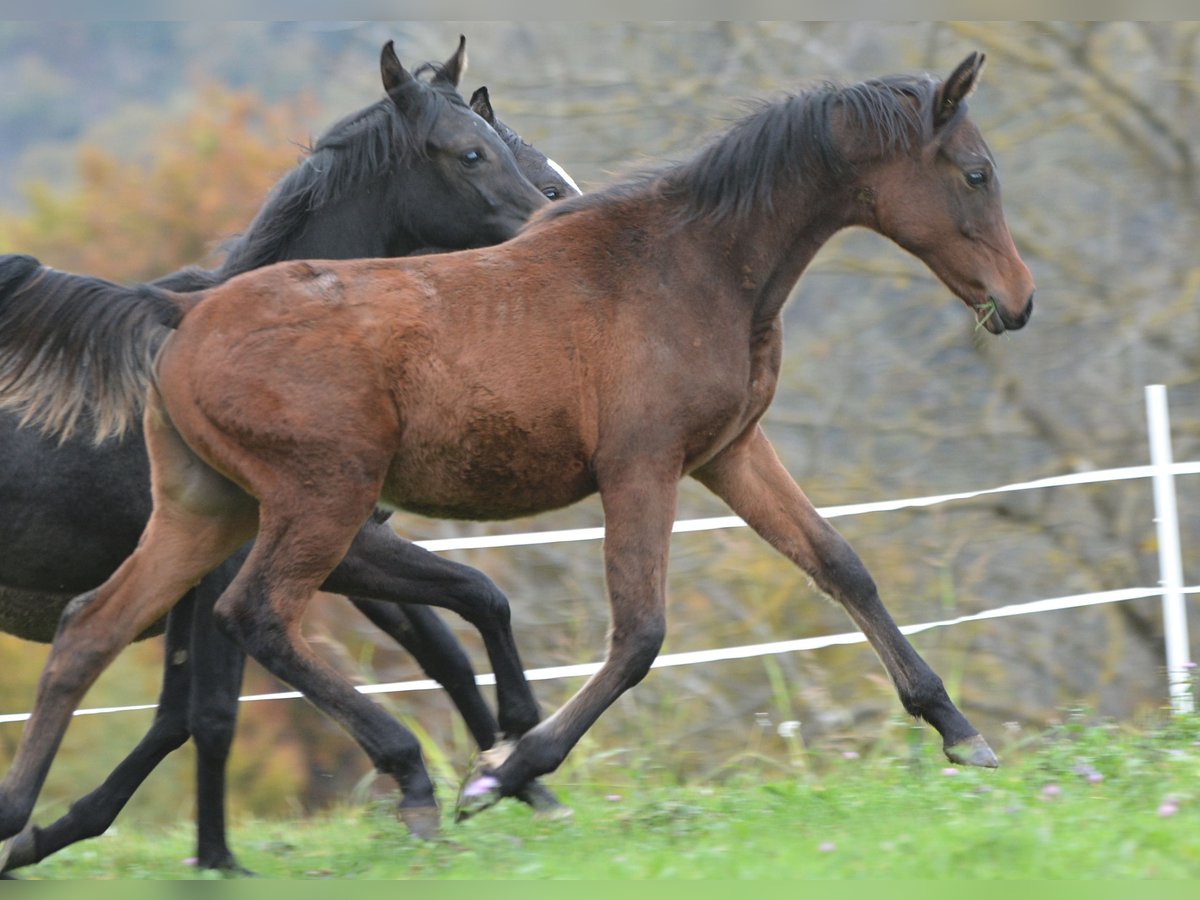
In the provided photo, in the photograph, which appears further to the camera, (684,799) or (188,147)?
(188,147)

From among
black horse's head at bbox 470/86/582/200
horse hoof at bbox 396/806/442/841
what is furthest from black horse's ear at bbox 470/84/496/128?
horse hoof at bbox 396/806/442/841

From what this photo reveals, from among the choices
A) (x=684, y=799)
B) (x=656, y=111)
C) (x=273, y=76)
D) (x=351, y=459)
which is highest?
(x=273, y=76)

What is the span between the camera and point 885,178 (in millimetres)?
4656

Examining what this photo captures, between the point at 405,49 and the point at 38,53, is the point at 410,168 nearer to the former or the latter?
the point at 405,49

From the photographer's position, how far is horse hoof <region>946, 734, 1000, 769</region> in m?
4.63

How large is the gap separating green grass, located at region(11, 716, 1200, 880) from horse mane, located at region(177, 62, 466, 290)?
197 centimetres

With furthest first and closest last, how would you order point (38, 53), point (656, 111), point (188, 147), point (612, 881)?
1. point (38, 53)
2. point (188, 147)
3. point (656, 111)
4. point (612, 881)

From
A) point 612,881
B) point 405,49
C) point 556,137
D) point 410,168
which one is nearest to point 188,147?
point 405,49

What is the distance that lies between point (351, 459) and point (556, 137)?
6.62 meters

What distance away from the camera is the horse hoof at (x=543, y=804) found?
4.80 metres

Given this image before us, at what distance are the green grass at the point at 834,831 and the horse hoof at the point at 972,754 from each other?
39 millimetres

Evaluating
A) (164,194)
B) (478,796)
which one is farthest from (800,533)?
(164,194)

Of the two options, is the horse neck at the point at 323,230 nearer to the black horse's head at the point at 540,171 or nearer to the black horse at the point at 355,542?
the black horse at the point at 355,542

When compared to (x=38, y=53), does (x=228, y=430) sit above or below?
below
